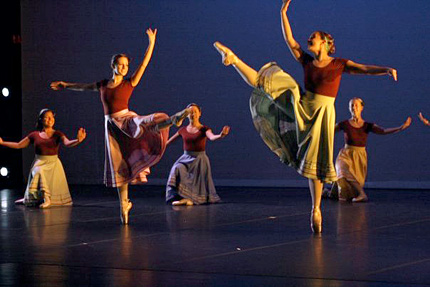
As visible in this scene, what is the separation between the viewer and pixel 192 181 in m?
7.94

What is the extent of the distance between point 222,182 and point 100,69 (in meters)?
2.27

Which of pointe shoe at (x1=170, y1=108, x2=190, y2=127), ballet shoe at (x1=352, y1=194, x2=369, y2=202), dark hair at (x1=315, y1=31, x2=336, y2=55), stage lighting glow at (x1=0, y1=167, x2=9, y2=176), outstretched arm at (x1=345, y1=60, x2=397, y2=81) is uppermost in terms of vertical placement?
dark hair at (x1=315, y1=31, x2=336, y2=55)

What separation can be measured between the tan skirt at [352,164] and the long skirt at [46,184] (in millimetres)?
2790

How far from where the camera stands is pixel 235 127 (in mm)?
10133

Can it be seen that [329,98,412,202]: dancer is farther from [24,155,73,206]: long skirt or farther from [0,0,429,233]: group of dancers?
[24,155,73,206]: long skirt

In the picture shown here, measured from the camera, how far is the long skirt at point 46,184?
311 inches

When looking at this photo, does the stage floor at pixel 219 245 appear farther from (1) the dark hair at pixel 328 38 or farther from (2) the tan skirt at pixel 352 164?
(1) the dark hair at pixel 328 38

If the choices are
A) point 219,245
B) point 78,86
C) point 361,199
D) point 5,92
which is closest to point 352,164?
point 361,199

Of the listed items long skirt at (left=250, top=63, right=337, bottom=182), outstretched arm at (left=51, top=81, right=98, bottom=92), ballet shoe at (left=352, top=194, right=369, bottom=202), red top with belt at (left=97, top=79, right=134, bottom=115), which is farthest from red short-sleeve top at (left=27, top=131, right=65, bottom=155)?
long skirt at (left=250, top=63, right=337, bottom=182)

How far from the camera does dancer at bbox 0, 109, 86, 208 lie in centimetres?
791

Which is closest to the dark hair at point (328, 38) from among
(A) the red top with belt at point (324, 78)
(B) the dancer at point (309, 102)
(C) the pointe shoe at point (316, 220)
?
(B) the dancer at point (309, 102)

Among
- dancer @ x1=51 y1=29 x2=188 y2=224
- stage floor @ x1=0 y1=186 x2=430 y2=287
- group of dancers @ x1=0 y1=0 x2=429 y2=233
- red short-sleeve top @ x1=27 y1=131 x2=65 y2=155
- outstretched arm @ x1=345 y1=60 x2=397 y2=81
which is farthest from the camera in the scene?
red short-sleeve top @ x1=27 y1=131 x2=65 y2=155

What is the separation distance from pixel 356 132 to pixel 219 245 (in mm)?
3764

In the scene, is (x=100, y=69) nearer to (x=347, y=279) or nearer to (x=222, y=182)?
(x=222, y=182)
